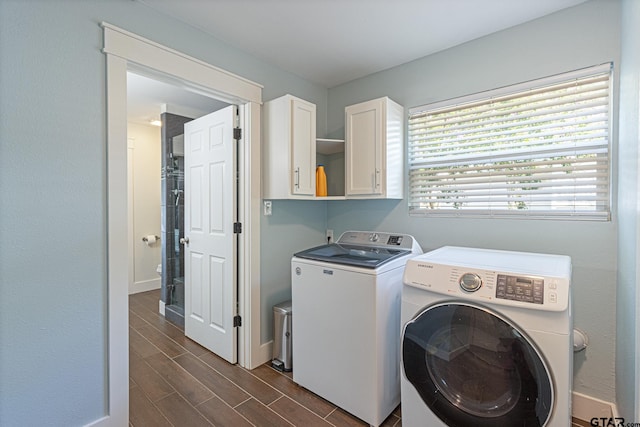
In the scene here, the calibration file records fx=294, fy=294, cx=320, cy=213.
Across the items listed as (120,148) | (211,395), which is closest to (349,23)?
(120,148)

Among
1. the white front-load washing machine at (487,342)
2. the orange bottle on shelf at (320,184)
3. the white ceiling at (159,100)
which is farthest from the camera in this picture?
the white ceiling at (159,100)

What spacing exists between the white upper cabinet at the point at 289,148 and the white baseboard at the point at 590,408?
2106mm

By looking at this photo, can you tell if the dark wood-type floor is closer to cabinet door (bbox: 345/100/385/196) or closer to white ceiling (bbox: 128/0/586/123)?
cabinet door (bbox: 345/100/385/196)

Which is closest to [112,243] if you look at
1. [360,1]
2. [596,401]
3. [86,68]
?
[86,68]

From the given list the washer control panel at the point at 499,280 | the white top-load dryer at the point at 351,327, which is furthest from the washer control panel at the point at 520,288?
the white top-load dryer at the point at 351,327

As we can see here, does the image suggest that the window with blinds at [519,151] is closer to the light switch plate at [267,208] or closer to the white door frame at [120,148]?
the light switch plate at [267,208]

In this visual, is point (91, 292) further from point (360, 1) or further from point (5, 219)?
point (360, 1)

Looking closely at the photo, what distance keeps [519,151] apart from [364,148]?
3.39 feet

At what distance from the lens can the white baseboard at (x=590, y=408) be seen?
162 centimetres

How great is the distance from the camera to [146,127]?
430cm

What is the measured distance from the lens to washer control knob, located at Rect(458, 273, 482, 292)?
1.26 metres

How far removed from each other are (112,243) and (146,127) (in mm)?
3383

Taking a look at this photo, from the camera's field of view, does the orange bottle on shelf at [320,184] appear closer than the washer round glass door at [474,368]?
No

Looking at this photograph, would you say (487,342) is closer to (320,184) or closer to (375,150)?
(375,150)
